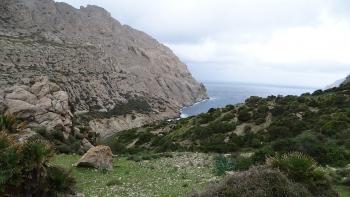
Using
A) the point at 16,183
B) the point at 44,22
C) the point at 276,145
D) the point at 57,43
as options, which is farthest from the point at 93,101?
the point at 16,183

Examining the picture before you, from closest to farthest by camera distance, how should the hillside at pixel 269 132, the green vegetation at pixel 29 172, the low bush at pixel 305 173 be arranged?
1. the low bush at pixel 305 173
2. the green vegetation at pixel 29 172
3. the hillside at pixel 269 132

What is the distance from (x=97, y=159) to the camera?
23.0 m

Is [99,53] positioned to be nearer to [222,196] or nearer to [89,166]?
[89,166]

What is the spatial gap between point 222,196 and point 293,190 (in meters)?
1.78

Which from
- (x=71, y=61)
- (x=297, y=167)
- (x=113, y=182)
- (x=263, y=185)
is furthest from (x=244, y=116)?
(x=71, y=61)

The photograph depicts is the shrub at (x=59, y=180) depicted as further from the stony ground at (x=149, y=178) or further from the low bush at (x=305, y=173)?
the low bush at (x=305, y=173)

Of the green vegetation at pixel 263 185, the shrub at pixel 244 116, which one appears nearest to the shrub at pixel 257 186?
the green vegetation at pixel 263 185

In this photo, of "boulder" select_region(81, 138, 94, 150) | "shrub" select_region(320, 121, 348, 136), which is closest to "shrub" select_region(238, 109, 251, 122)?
"shrub" select_region(320, 121, 348, 136)

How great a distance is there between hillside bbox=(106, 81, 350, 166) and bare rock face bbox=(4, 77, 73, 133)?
6.87 metres

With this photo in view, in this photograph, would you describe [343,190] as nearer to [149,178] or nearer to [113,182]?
[149,178]

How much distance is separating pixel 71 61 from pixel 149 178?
11653cm

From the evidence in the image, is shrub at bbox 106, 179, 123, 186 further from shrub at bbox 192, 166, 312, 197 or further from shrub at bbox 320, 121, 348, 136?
shrub at bbox 320, 121, 348, 136

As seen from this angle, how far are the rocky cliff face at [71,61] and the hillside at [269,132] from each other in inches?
1942

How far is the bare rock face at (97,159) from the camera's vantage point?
22594mm
